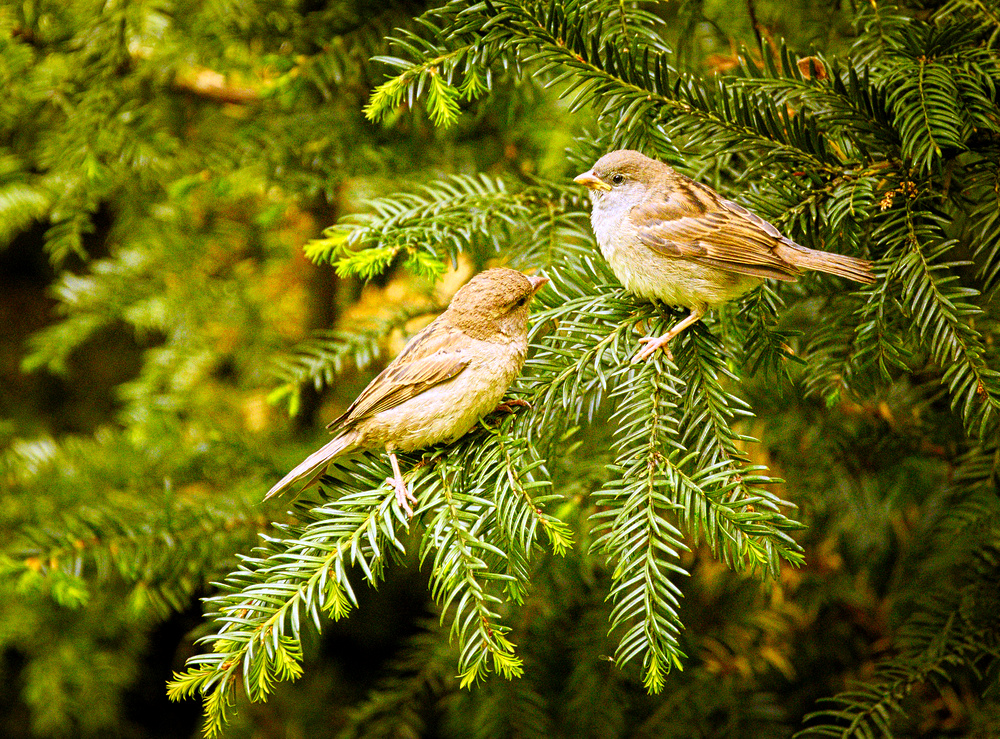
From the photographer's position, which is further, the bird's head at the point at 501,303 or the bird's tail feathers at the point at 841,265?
the bird's head at the point at 501,303

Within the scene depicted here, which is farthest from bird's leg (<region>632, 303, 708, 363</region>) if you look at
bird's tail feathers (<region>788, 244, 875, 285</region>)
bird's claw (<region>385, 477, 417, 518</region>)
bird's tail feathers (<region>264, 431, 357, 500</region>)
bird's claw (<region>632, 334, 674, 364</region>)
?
bird's tail feathers (<region>264, 431, 357, 500</region>)

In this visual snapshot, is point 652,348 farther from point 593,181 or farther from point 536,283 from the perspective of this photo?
point 593,181

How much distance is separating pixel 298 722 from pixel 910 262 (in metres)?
3.46

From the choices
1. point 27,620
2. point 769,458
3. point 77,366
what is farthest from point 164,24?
point 769,458

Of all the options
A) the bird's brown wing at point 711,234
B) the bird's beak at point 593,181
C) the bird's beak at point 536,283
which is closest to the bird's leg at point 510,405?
the bird's beak at point 536,283

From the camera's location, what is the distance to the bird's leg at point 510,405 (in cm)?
211

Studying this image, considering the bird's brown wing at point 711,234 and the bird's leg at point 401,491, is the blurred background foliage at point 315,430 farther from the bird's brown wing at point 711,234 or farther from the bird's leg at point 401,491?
the bird's leg at point 401,491

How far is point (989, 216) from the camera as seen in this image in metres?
1.67

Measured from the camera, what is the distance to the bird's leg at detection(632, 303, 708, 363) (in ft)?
6.18

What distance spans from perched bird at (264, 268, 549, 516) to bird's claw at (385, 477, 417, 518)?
0.04 m

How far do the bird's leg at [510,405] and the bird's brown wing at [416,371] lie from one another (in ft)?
0.56

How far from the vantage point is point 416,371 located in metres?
2.22

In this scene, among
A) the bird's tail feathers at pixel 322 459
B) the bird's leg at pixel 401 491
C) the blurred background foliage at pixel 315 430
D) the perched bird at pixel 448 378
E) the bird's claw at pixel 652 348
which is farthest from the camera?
the blurred background foliage at pixel 315 430

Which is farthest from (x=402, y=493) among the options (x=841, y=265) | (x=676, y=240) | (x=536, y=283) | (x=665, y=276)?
(x=841, y=265)
